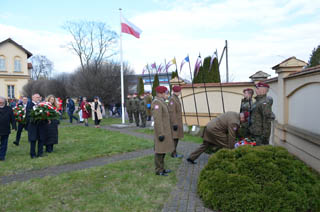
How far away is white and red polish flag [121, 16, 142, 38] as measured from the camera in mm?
15305

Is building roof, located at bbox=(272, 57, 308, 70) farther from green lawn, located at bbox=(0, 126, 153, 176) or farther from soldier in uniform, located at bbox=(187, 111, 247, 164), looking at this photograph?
green lawn, located at bbox=(0, 126, 153, 176)

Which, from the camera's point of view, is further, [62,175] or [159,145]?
[62,175]

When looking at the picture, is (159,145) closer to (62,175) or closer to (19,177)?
(62,175)

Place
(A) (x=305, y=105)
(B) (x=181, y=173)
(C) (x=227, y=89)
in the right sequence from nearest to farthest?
(A) (x=305, y=105)
(B) (x=181, y=173)
(C) (x=227, y=89)

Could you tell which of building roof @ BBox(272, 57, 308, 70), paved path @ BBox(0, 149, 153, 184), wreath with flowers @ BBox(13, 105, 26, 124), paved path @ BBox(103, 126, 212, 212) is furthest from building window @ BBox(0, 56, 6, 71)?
building roof @ BBox(272, 57, 308, 70)

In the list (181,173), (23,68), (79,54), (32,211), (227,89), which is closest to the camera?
(32,211)

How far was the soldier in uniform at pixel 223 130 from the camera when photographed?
5.62m

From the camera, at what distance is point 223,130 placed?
584 centimetres

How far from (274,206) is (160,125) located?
8.78 ft

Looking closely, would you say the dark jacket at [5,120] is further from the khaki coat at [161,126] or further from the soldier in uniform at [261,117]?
the soldier in uniform at [261,117]

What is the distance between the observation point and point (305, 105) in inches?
202

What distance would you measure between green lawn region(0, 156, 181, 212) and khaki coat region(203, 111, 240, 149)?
123 cm

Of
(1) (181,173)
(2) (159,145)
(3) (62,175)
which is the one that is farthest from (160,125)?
(3) (62,175)

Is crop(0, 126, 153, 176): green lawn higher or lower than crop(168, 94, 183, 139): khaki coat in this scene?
lower
